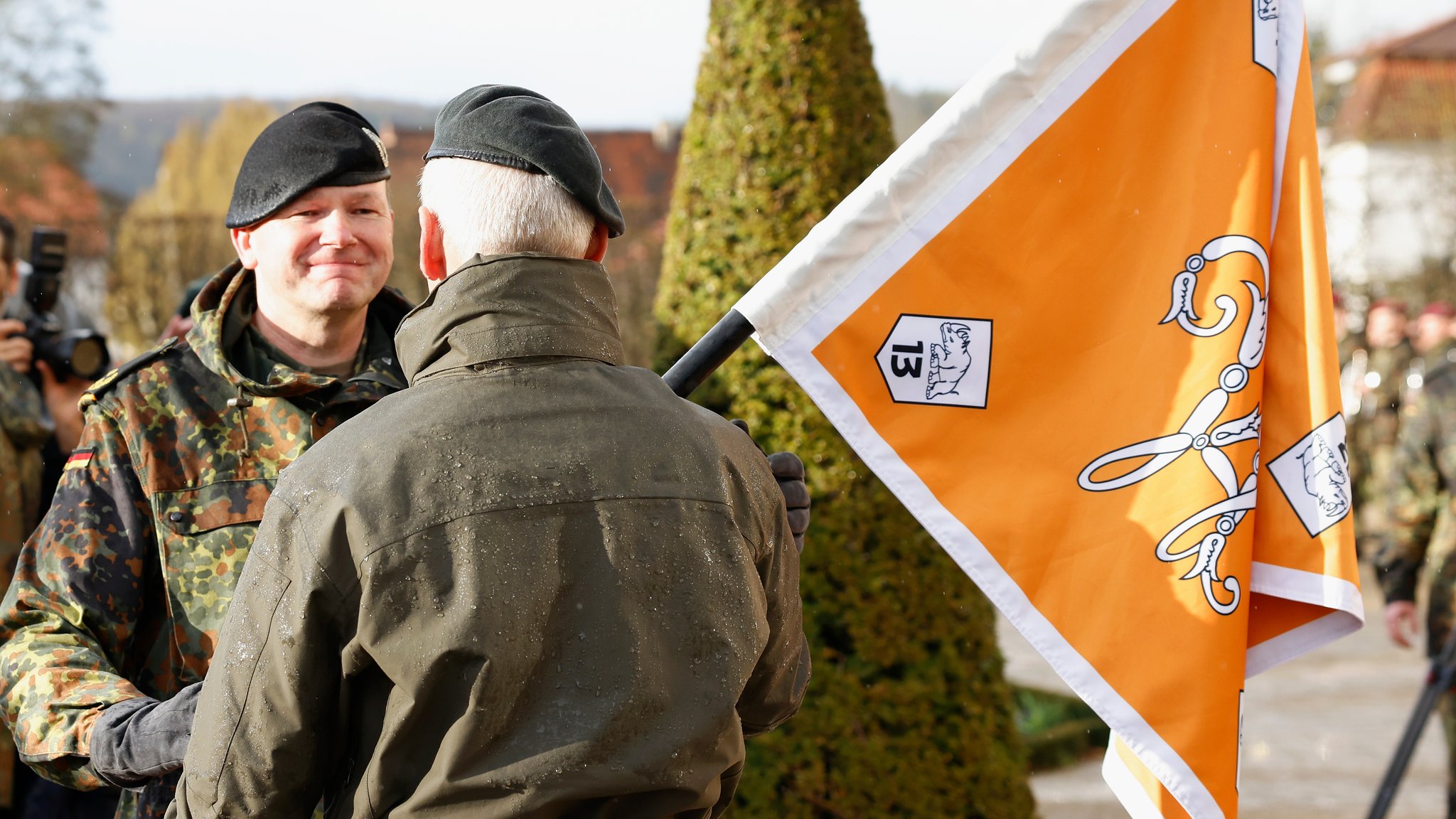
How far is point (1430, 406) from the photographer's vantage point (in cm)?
604

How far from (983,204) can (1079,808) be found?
505 cm

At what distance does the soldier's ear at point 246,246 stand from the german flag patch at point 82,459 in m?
0.46

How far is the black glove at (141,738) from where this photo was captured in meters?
1.97

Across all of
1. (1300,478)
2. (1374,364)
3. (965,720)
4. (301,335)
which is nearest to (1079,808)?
(965,720)

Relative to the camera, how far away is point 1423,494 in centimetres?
596

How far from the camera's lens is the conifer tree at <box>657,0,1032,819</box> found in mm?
3994

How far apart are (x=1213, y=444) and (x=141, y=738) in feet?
6.22

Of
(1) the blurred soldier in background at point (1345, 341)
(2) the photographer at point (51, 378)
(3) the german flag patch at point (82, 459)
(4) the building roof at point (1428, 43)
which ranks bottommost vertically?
(1) the blurred soldier in background at point (1345, 341)

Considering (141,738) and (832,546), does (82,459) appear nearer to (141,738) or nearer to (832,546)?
(141,738)

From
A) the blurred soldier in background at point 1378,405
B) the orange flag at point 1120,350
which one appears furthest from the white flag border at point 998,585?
the blurred soldier in background at point 1378,405

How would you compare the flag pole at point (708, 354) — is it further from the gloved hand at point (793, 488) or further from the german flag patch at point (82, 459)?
the german flag patch at point (82, 459)

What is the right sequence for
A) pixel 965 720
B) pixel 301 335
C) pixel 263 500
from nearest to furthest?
pixel 263 500
pixel 301 335
pixel 965 720

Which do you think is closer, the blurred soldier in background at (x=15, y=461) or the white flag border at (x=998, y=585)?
the white flag border at (x=998, y=585)

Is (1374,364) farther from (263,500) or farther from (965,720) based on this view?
(263,500)
